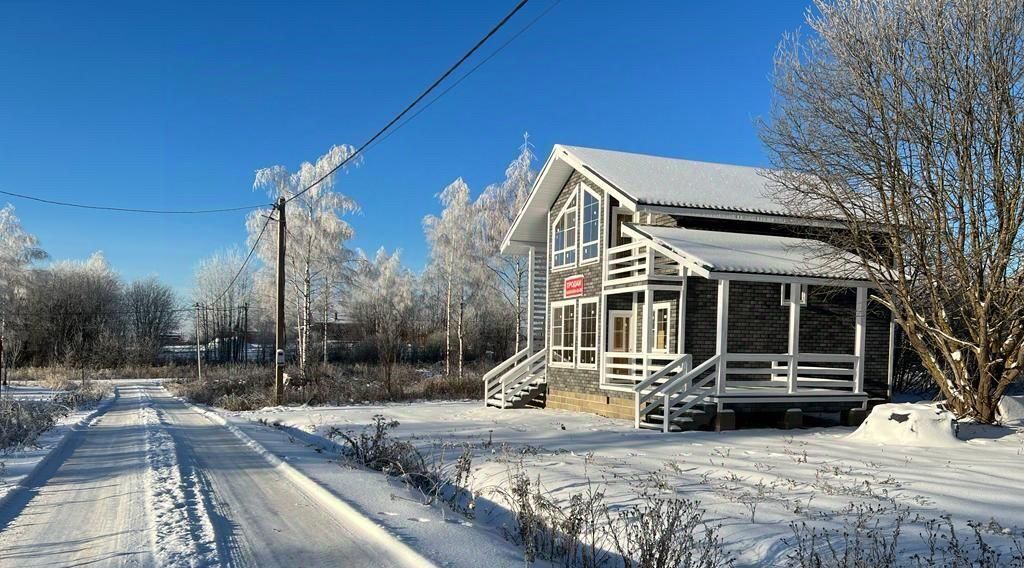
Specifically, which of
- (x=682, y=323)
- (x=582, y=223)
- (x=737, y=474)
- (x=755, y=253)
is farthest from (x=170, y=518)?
(x=582, y=223)

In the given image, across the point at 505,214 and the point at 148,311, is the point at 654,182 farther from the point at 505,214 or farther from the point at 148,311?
the point at 148,311

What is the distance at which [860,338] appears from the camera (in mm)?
15000

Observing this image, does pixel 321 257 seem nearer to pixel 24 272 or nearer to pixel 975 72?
pixel 24 272

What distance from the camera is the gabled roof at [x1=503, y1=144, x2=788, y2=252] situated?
1648 cm

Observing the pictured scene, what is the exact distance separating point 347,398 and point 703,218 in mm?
12598

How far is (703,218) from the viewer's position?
17047 mm

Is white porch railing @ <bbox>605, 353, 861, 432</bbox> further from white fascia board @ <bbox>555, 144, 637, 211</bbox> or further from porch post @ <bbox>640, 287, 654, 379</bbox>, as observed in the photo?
white fascia board @ <bbox>555, 144, 637, 211</bbox>

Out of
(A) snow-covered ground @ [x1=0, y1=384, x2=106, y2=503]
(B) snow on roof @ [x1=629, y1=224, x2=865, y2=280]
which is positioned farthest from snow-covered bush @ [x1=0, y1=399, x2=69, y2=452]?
(B) snow on roof @ [x1=629, y1=224, x2=865, y2=280]

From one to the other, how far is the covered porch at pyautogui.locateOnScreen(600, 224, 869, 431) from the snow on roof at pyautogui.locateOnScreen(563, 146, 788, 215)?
2.26ft

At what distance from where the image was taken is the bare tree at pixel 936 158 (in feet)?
39.0

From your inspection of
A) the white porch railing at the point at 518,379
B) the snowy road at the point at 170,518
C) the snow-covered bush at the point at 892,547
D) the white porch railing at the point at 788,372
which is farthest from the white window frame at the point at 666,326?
the snow-covered bush at the point at 892,547

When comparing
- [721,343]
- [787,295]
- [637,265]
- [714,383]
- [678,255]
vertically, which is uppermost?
[678,255]

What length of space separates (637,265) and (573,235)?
3975 millimetres

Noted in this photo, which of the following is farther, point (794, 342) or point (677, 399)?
point (794, 342)
